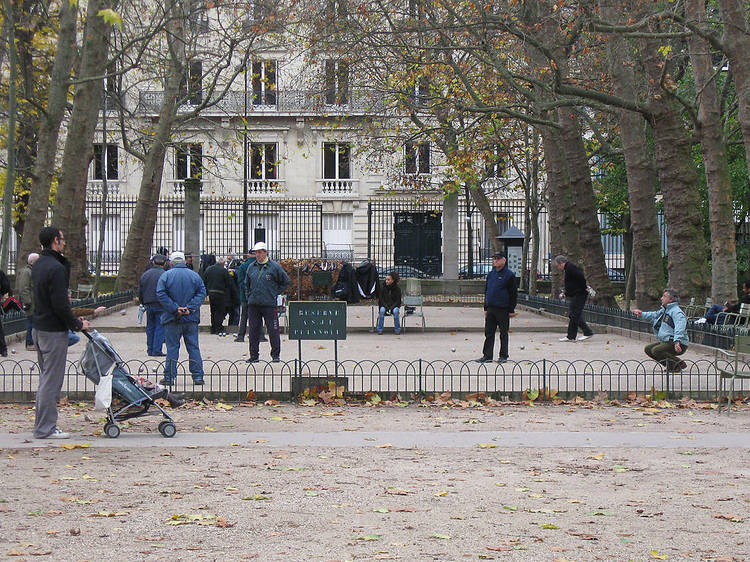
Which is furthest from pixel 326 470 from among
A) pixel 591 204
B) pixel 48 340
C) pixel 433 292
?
pixel 433 292

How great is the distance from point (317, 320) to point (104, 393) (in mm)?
4286

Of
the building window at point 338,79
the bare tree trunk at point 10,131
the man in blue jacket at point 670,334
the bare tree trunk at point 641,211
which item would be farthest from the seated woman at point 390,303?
the man in blue jacket at point 670,334

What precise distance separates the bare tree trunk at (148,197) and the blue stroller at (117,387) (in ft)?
73.1

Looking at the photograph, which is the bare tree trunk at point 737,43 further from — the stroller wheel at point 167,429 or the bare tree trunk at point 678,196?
the stroller wheel at point 167,429

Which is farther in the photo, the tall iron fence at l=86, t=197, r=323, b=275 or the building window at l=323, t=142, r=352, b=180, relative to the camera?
the building window at l=323, t=142, r=352, b=180

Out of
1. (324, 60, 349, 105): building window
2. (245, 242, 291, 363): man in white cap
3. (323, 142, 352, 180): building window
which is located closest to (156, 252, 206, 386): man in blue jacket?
(245, 242, 291, 363): man in white cap

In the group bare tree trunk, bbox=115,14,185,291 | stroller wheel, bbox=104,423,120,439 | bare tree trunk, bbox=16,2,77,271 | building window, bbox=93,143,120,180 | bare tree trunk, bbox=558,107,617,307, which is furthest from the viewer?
building window, bbox=93,143,120,180

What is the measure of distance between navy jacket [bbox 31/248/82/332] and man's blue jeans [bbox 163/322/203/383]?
3.51 metres

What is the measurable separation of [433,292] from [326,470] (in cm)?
2997

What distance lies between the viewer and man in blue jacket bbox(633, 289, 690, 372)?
14477 millimetres

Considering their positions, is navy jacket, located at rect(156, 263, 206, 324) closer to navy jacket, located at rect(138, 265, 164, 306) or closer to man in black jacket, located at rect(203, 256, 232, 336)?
navy jacket, located at rect(138, 265, 164, 306)

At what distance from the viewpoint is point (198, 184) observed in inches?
1543

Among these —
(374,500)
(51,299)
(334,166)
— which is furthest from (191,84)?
(374,500)

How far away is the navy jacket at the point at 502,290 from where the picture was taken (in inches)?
690
